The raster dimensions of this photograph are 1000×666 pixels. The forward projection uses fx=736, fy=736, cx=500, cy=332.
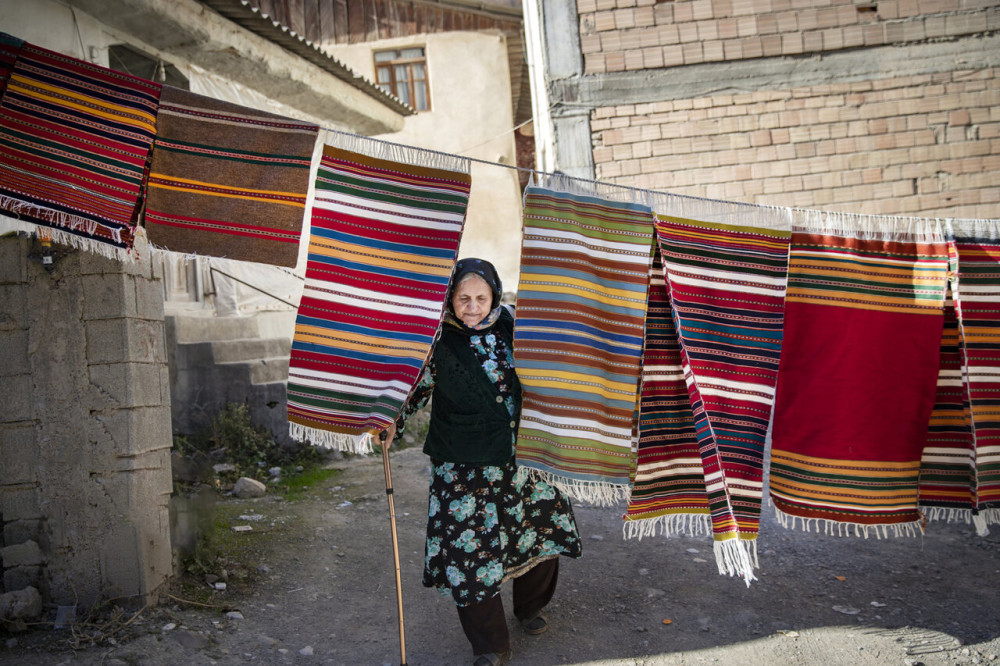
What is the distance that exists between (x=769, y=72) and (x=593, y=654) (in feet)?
14.7

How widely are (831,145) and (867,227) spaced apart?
2864 millimetres

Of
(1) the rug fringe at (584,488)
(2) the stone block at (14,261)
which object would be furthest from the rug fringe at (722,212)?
(2) the stone block at (14,261)

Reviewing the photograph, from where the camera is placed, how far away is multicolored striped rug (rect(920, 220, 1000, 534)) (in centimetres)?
305

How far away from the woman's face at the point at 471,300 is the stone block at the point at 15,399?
2052 mm

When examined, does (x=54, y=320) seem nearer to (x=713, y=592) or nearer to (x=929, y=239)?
(x=713, y=592)

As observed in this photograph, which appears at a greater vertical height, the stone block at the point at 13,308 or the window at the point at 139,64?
the window at the point at 139,64

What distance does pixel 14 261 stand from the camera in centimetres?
339

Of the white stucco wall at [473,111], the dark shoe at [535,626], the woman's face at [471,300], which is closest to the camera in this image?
the woman's face at [471,300]

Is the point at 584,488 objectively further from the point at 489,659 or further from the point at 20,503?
the point at 20,503

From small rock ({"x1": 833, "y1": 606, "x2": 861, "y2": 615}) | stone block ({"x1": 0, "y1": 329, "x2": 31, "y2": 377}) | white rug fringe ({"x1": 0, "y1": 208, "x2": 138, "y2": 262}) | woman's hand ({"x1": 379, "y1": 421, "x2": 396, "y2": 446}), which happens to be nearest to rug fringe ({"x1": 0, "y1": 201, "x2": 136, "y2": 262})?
white rug fringe ({"x1": 0, "y1": 208, "x2": 138, "y2": 262})

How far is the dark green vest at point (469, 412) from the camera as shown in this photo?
2998 mm

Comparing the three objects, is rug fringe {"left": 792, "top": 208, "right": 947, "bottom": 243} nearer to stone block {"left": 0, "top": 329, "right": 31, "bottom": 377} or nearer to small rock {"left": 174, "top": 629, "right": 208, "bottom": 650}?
small rock {"left": 174, "top": 629, "right": 208, "bottom": 650}

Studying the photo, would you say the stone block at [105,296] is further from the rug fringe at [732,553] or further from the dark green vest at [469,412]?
the rug fringe at [732,553]

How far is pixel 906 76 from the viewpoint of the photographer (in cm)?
558
